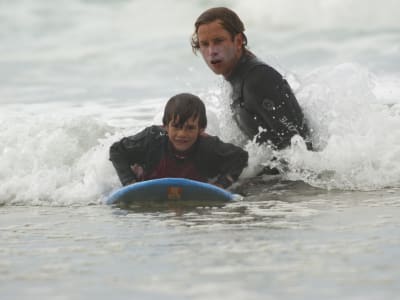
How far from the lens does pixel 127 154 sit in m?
5.50

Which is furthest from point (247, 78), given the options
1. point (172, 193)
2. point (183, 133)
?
point (172, 193)

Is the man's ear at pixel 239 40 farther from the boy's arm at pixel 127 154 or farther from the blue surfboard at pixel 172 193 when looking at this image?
the blue surfboard at pixel 172 193

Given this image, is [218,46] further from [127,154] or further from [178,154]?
[127,154]

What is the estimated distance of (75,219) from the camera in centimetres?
426

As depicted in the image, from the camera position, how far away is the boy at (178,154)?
5406 mm

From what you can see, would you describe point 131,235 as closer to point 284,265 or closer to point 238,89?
point 284,265

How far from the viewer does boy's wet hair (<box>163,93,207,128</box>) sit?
17.4 feet

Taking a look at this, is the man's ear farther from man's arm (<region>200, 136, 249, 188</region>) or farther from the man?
man's arm (<region>200, 136, 249, 188</region>)

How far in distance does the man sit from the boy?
743 mm

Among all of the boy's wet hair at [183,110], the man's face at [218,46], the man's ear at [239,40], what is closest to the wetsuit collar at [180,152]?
the boy's wet hair at [183,110]

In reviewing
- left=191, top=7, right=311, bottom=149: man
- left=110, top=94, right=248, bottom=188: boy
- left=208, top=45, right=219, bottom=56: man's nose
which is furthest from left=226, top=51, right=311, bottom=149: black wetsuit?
left=110, top=94, right=248, bottom=188: boy

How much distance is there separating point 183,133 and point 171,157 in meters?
0.25

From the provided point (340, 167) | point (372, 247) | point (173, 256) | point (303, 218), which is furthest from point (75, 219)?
point (340, 167)

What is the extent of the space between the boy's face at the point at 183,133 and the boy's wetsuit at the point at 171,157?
69 millimetres
